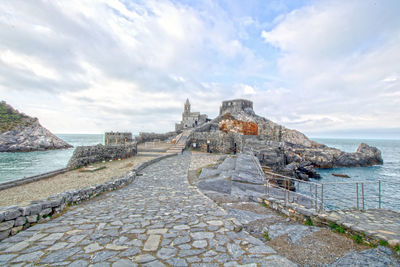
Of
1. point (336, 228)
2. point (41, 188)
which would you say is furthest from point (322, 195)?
point (41, 188)

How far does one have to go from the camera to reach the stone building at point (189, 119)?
57.7 m


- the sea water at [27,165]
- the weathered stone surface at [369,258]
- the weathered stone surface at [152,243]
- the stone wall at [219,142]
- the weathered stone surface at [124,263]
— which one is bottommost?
the sea water at [27,165]

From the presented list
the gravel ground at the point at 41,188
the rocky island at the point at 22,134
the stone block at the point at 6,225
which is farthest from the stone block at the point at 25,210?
the rocky island at the point at 22,134

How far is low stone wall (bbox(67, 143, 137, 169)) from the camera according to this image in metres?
13.7

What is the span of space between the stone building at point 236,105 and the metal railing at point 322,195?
111 ft

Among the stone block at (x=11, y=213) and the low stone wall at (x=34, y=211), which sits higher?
the stone block at (x=11, y=213)

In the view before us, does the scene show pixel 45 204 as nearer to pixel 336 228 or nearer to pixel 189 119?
pixel 336 228

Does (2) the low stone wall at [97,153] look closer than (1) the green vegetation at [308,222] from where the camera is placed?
No

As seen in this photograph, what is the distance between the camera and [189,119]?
59.5 metres

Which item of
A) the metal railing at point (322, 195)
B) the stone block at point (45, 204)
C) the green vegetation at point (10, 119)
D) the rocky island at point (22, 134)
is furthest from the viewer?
the green vegetation at point (10, 119)

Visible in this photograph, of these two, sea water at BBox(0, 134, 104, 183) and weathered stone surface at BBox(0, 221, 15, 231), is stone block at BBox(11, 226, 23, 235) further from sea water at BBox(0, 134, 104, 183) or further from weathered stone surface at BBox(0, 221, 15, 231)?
sea water at BBox(0, 134, 104, 183)

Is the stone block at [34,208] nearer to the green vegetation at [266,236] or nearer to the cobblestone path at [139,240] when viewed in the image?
the cobblestone path at [139,240]

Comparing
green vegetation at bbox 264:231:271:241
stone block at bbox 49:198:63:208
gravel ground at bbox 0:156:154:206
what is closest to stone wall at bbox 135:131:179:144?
gravel ground at bbox 0:156:154:206

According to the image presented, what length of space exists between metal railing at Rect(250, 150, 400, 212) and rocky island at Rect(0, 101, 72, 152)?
208 feet
